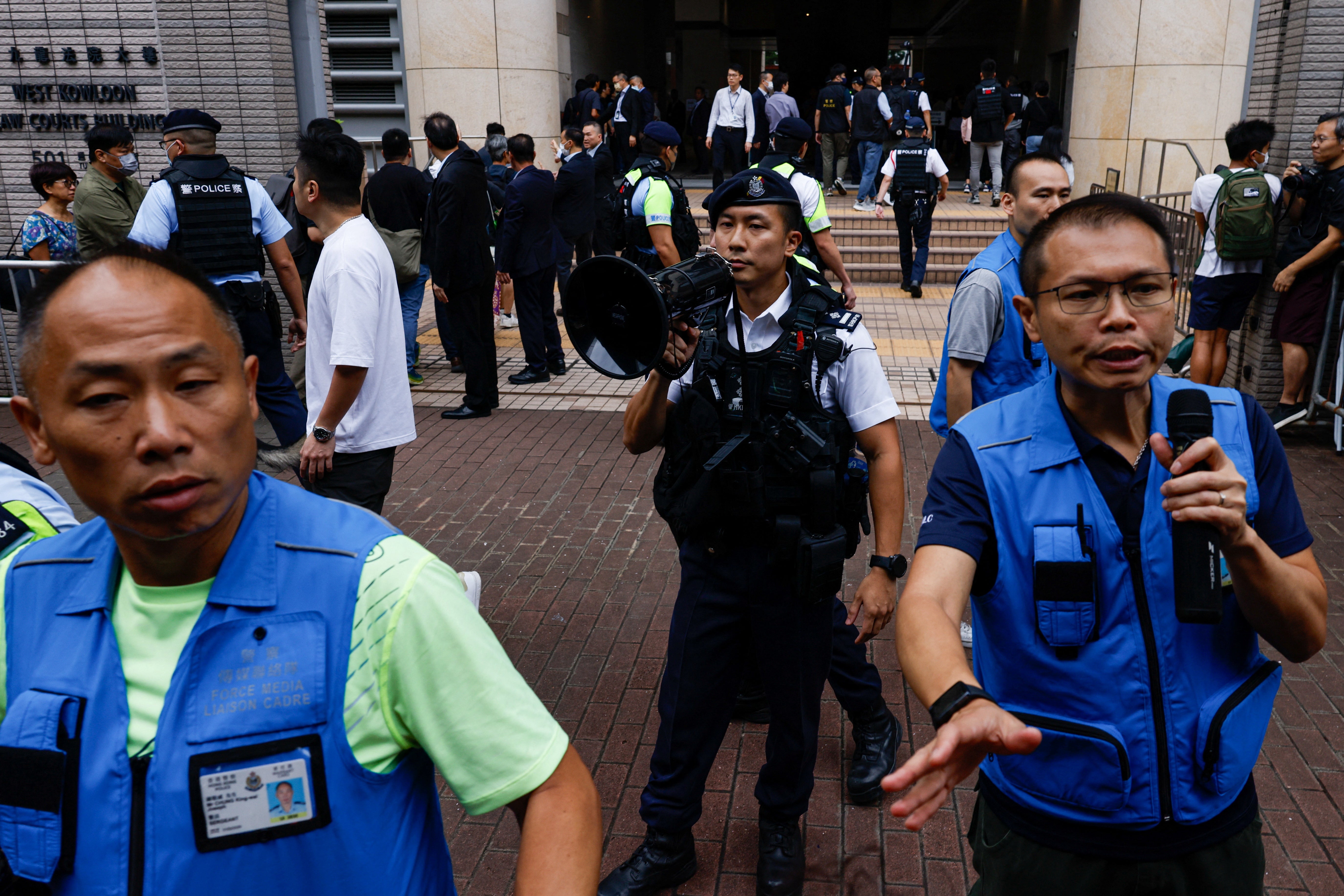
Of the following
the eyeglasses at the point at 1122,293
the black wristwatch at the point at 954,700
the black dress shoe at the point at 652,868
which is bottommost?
the black dress shoe at the point at 652,868

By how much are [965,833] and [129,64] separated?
9211mm

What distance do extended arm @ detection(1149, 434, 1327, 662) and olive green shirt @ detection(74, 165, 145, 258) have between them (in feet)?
24.2

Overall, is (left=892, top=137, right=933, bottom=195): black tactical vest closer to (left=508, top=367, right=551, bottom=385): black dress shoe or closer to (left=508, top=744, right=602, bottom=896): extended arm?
(left=508, top=367, right=551, bottom=385): black dress shoe

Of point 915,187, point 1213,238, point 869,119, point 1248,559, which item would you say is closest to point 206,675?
Answer: point 1248,559

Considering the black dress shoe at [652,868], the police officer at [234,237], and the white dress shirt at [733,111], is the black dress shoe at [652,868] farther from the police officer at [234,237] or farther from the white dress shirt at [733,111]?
the white dress shirt at [733,111]

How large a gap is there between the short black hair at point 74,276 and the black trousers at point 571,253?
8.21 meters

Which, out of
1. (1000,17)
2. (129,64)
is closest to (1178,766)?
(129,64)

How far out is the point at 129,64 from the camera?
8.96 meters

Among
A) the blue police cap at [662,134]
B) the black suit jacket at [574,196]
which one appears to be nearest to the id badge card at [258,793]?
Answer: the blue police cap at [662,134]

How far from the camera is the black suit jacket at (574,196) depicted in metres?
10.4

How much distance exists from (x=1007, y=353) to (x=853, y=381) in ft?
3.53

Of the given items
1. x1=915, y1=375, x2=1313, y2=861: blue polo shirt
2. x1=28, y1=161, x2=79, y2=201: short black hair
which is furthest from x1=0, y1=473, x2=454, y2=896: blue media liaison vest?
x1=28, y1=161, x2=79, y2=201: short black hair

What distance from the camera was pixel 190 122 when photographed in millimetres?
6281

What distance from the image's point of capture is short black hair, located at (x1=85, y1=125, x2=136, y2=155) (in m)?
7.19
